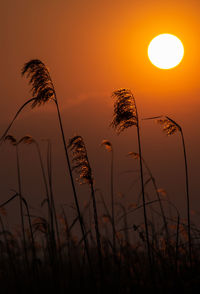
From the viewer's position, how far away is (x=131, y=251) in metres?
6.51

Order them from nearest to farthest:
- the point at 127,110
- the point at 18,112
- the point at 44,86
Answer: the point at 18,112, the point at 44,86, the point at 127,110

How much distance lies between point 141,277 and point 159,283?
0.25 meters

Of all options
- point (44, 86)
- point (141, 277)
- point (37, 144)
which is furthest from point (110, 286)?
point (44, 86)

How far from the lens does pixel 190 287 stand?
195 inches

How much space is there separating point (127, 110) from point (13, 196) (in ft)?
6.55

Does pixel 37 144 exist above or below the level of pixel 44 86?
below

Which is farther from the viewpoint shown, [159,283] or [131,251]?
[131,251]

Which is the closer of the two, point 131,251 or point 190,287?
point 190,287

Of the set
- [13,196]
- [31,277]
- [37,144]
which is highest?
[37,144]

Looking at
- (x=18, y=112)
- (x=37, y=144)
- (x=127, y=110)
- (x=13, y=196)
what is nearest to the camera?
(x=18, y=112)

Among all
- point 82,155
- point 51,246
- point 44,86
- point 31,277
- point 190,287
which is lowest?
point 190,287

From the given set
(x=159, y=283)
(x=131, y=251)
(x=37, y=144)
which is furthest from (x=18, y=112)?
(x=131, y=251)

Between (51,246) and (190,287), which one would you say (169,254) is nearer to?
(190,287)

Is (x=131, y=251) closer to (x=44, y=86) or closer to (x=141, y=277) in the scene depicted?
(x=141, y=277)
